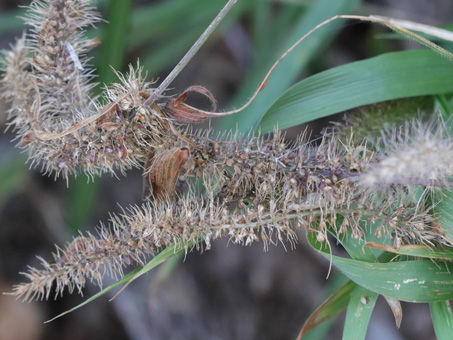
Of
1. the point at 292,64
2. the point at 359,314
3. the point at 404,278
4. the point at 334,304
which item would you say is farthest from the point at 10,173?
the point at 404,278

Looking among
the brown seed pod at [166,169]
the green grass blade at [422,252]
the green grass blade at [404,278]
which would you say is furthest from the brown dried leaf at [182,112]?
the green grass blade at [422,252]

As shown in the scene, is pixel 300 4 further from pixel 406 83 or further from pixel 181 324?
pixel 181 324

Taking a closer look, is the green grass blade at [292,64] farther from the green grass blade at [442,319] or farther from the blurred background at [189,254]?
the green grass blade at [442,319]

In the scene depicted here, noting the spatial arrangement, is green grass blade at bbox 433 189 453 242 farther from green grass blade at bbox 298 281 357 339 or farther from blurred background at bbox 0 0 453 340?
blurred background at bbox 0 0 453 340

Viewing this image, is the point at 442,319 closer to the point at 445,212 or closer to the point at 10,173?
the point at 445,212

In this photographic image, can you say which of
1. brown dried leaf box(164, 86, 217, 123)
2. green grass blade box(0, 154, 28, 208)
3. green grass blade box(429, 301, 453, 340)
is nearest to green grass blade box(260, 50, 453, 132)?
brown dried leaf box(164, 86, 217, 123)

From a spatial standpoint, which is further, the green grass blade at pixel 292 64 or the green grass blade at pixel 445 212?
the green grass blade at pixel 292 64
